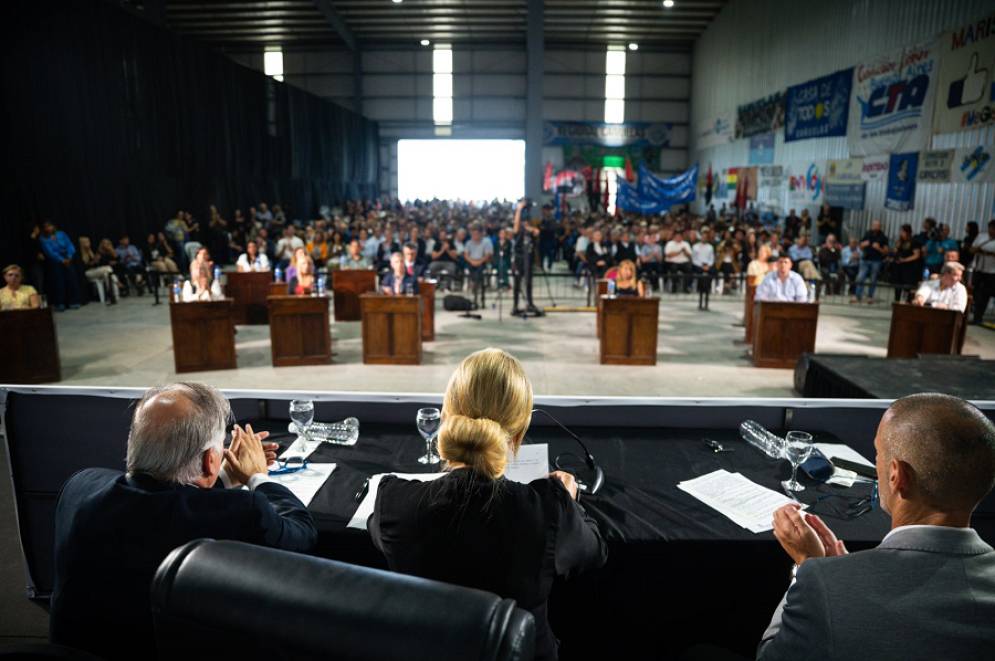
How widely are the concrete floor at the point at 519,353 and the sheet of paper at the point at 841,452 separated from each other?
3.63 m

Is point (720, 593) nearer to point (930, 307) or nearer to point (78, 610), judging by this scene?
point (78, 610)

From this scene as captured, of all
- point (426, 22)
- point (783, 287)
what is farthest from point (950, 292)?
point (426, 22)

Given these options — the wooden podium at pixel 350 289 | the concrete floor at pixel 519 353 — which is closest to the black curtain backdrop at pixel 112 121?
the concrete floor at pixel 519 353

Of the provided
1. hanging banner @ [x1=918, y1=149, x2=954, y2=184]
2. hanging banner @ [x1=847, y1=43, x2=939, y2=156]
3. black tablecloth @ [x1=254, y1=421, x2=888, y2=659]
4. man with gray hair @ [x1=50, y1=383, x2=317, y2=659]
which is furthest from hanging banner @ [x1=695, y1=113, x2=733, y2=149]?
man with gray hair @ [x1=50, y1=383, x2=317, y2=659]

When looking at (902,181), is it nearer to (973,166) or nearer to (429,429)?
(973,166)

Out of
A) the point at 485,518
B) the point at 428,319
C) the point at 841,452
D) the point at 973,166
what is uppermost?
the point at 973,166

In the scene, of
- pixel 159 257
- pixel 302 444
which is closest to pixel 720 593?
pixel 302 444

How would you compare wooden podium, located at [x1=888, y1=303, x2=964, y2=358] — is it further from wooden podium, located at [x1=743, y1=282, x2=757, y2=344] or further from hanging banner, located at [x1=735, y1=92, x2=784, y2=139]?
hanging banner, located at [x1=735, y1=92, x2=784, y2=139]

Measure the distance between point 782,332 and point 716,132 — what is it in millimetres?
18952

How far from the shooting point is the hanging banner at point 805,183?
16.5 meters

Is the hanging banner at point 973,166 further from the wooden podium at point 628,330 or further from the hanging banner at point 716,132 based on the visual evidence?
the hanging banner at point 716,132

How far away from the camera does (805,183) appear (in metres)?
17.2

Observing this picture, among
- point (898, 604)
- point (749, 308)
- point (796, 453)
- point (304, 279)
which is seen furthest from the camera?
point (749, 308)

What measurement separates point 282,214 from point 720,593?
2048 cm
